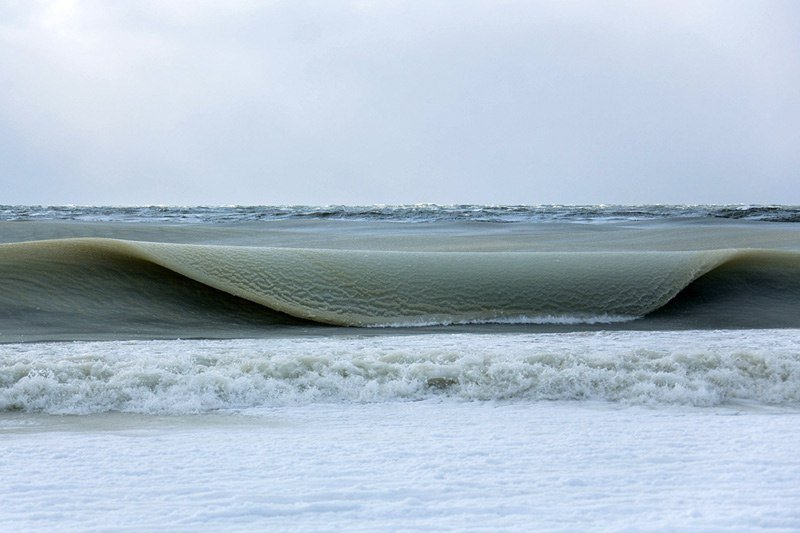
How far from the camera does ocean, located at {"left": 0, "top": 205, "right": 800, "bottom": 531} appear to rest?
3.81 ft

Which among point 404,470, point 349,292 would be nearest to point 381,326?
point 349,292

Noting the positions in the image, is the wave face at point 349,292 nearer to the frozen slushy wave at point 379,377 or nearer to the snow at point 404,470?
the frozen slushy wave at point 379,377

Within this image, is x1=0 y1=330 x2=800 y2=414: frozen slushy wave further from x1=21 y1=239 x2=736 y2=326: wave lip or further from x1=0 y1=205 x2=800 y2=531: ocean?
x1=21 y1=239 x2=736 y2=326: wave lip

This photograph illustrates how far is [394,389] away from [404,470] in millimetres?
601

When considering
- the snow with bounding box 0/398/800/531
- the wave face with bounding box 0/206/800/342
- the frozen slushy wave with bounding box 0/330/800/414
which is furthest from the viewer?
the wave face with bounding box 0/206/800/342

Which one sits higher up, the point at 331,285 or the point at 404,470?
the point at 331,285

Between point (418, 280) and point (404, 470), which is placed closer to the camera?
point (404, 470)

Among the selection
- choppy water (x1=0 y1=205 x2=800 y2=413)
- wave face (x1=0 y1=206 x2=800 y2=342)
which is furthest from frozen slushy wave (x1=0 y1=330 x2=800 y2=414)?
wave face (x1=0 y1=206 x2=800 y2=342)

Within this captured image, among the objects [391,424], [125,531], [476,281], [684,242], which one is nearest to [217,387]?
[391,424]

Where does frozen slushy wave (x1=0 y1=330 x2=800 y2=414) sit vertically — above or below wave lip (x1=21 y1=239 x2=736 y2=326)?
below

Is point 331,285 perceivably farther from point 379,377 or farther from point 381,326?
point 379,377

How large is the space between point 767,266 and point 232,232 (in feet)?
10.2

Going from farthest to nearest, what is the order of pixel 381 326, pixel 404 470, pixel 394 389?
pixel 381 326, pixel 394 389, pixel 404 470

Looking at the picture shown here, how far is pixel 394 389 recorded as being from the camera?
74.5 inches
